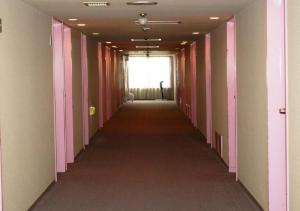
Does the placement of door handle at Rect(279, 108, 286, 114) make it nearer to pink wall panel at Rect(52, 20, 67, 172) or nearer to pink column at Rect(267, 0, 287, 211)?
pink column at Rect(267, 0, 287, 211)

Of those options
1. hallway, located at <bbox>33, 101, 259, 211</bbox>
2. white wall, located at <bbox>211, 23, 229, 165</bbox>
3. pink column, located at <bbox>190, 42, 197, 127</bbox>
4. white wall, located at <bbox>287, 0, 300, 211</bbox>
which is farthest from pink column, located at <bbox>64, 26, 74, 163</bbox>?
pink column, located at <bbox>190, 42, 197, 127</bbox>

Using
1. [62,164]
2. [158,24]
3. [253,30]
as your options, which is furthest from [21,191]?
[158,24]

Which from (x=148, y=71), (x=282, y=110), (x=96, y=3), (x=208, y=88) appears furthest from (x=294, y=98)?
(x=148, y=71)

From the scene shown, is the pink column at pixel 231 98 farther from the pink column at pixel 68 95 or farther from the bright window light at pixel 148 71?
the bright window light at pixel 148 71

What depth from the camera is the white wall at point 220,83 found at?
8.38m

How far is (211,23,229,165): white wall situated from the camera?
8.38 m

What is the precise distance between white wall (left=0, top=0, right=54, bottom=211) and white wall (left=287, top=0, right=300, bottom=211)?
2.59 m

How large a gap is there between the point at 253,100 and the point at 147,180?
2.09 m

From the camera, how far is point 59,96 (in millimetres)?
8055

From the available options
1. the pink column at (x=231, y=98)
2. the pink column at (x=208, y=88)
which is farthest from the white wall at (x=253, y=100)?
the pink column at (x=208, y=88)

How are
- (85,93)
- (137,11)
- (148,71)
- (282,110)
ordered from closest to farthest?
(282,110), (137,11), (85,93), (148,71)

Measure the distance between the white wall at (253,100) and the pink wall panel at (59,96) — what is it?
8.80ft

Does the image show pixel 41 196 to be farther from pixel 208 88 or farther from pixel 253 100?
pixel 208 88

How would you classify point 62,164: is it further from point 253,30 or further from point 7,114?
point 253,30
